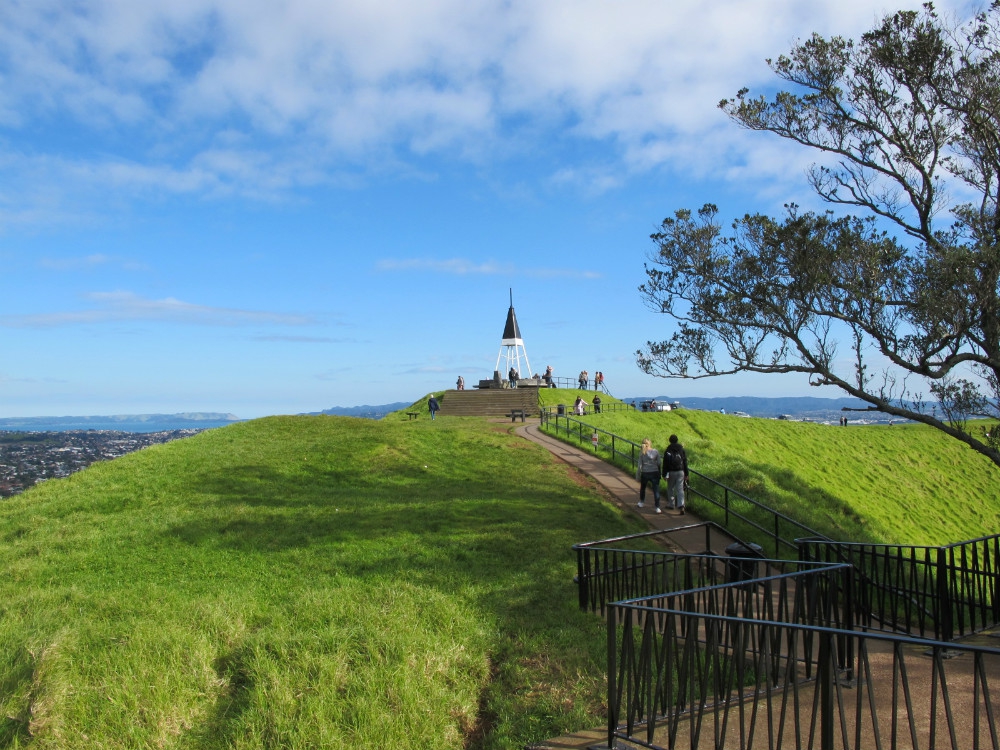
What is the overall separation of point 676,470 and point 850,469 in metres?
23.7

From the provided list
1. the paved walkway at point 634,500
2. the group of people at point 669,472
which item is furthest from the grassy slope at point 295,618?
the group of people at point 669,472

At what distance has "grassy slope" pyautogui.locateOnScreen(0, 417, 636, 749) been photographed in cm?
692

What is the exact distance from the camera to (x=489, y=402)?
41.7 meters

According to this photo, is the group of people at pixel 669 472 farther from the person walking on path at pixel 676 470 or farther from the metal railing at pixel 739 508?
the metal railing at pixel 739 508

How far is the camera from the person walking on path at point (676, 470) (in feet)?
50.8

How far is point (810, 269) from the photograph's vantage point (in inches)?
587

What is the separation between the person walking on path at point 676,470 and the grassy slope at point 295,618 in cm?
154

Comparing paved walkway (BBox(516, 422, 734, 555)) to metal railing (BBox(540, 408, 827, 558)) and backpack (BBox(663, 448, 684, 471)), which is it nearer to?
metal railing (BBox(540, 408, 827, 558))

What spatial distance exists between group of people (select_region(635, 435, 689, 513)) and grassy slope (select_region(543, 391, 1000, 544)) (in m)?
3.05

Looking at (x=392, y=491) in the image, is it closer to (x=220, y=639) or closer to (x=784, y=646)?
(x=220, y=639)

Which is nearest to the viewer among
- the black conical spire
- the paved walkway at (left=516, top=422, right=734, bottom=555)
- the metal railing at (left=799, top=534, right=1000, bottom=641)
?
the metal railing at (left=799, top=534, right=1000, bottom=641)

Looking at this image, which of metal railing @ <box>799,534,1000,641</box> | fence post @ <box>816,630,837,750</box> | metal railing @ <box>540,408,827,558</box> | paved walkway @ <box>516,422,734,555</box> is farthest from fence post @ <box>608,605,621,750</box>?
metal railing @ <box>540,408,827,558</box>

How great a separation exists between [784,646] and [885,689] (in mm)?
1429

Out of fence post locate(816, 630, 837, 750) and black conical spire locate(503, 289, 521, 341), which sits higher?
black conical spire locate(503, 289, 521, 341)
